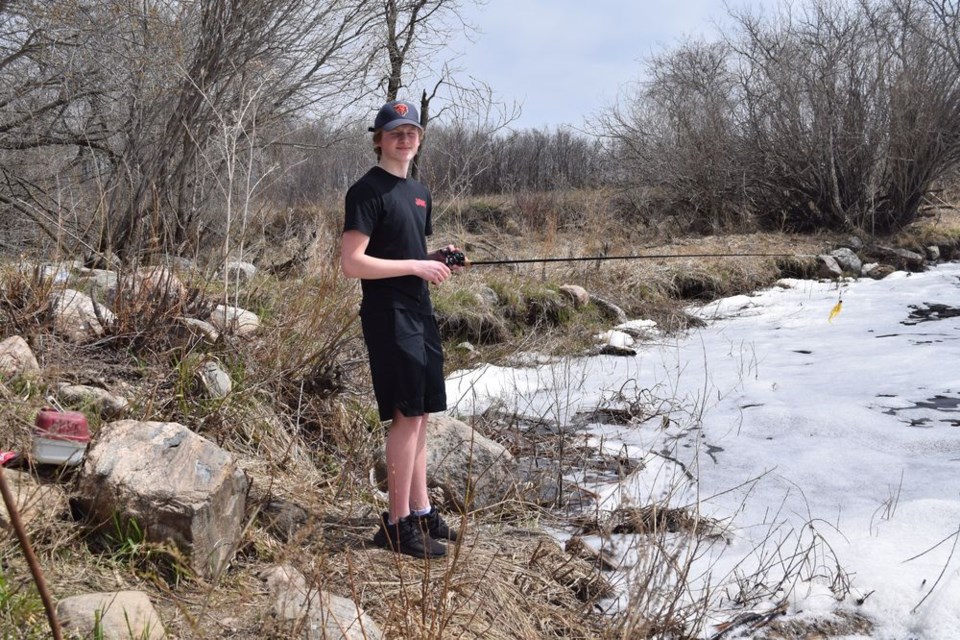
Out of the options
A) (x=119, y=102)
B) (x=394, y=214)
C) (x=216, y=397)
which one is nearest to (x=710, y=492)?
(x=394, y=214)

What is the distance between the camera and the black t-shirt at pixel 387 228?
105 inches

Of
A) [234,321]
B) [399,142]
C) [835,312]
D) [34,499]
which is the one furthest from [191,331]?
[835,312]

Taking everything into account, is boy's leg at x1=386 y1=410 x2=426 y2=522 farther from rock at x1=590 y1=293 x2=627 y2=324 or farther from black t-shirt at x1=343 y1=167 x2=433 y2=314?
rock at x1=590 y1=293 x2=627 y2=324

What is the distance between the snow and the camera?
2867 millimetres

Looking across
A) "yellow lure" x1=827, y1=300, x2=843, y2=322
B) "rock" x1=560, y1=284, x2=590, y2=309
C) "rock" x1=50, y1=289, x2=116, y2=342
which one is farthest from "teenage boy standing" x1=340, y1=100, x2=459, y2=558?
"yellow lure" x1=827, y1=300, x2=843, y2=322

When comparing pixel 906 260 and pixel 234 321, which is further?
pixel 906 260

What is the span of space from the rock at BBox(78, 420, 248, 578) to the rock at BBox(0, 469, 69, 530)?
0.08 m

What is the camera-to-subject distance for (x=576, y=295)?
7.97m

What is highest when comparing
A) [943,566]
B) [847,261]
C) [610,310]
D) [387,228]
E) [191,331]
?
[387,228]

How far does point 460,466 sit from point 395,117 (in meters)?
1.65

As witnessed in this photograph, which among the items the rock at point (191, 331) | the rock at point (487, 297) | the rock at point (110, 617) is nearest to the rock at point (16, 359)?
the rock at point (191, 331)

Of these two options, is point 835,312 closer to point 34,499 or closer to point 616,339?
point 616,339

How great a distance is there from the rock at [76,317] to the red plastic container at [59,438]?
1045 millimetres

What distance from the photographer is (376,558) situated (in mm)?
2822
